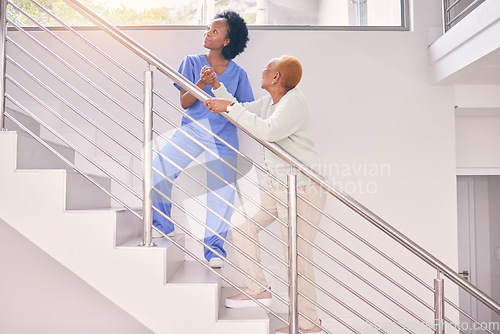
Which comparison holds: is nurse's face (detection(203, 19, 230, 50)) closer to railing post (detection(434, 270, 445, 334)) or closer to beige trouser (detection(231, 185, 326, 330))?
beige trouser (detection(231, 185, 326, 330))

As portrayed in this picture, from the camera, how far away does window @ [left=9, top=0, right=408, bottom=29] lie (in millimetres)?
3191

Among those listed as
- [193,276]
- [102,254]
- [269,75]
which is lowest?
[193,276]

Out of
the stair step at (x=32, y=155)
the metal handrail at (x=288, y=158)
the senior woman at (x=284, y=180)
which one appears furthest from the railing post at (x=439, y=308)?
the stair step at (x=32, y=155)

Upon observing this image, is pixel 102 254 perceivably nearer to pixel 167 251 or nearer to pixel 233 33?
pixel 167 251

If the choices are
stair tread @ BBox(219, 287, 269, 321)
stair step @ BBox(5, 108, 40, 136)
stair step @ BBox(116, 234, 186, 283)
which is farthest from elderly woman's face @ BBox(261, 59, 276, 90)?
stair step @ BBox(5, 108, 40, 136)

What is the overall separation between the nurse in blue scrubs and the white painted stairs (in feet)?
1.83

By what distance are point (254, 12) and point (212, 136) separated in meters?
1.28

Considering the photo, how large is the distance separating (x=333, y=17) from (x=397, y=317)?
2054 millimetres

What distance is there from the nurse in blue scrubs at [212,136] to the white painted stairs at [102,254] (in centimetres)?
56

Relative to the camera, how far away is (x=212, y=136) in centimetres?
238

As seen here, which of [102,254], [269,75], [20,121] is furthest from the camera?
[20,121]

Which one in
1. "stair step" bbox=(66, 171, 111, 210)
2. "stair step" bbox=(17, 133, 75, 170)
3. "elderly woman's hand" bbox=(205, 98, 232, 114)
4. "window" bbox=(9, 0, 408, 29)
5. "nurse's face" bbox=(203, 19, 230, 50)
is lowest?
"stair step" bbox=(66, 171, 111, 210)

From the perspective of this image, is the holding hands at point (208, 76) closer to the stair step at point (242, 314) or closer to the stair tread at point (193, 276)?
the stair tread at point (193, 276)

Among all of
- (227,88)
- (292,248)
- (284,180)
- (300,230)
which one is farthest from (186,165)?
(292,248)
